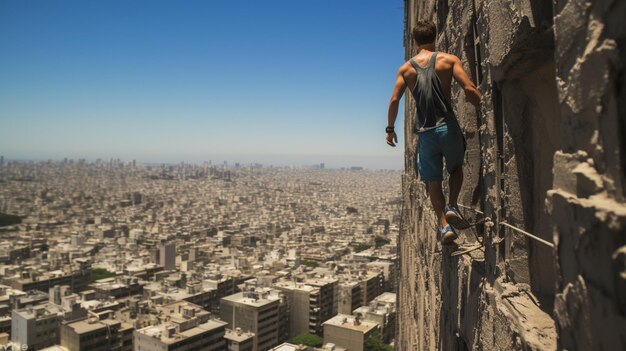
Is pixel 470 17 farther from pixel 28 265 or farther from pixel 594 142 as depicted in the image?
pixel 28 265

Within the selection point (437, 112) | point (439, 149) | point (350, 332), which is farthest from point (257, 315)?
point (437, 112)

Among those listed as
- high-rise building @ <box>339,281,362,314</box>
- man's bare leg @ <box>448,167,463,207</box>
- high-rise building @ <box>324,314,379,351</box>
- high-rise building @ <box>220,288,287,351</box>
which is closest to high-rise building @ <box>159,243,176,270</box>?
high-rise building @ <box>220,288,287,351</box>

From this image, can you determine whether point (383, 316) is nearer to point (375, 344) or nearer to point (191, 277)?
point (375, 344)

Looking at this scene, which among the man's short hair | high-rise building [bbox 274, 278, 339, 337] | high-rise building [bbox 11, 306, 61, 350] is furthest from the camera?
high-rise building [bbox 274, 278, 339, 337]

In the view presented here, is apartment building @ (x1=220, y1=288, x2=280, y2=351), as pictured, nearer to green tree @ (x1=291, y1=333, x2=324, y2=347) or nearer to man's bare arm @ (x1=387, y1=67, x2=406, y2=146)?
green tree @ (x1=291, y1=333, x2=324, y2=347)

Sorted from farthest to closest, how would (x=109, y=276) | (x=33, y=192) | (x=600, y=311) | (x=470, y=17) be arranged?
(x=33, y=192)
(x=109, y=276)
(x=470, y=17)
(x=600, y=311)

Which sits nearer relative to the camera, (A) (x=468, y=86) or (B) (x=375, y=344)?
(A) (x=468, y=86)

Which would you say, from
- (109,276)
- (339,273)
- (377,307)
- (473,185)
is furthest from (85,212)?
(473,185)

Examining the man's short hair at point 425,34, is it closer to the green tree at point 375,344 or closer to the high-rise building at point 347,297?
the green tree at point 375,344
